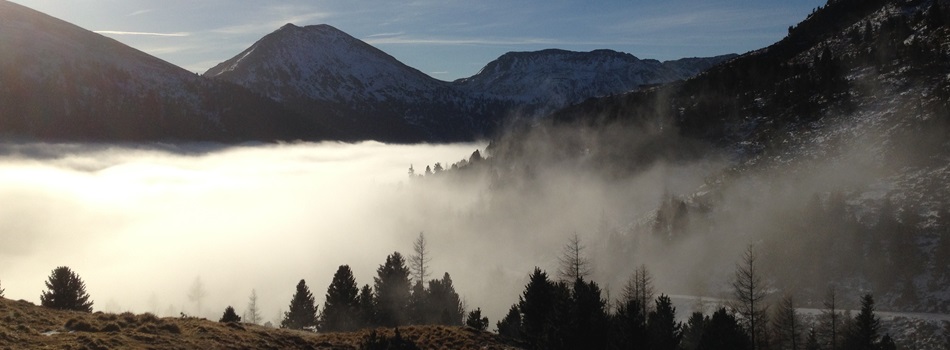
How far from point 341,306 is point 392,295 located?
7.88m

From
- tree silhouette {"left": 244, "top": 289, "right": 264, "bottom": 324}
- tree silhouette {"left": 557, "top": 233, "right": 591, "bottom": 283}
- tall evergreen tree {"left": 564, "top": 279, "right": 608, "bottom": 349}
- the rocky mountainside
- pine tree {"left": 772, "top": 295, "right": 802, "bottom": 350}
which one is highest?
the rocky mountainside

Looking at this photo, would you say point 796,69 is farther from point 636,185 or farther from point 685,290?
point 685,290

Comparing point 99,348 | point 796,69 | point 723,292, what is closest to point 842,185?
point 723,292

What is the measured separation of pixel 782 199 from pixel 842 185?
40.0 ft

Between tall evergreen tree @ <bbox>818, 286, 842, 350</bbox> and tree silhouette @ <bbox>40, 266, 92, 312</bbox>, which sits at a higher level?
tree silhouette @ <bbox>40, 266, 92, 312</bbox>

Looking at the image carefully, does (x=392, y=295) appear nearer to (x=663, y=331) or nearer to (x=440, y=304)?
(x=440, y=304)

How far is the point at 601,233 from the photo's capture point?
158625mm

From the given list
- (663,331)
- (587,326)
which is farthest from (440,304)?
(587,326)

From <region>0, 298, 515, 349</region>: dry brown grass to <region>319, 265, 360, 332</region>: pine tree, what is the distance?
33567 mm

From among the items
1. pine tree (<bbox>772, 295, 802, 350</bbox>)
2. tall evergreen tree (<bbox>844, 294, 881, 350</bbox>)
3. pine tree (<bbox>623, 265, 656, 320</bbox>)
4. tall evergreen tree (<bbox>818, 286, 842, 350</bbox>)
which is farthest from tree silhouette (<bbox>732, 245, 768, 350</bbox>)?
pine tree (<bbox>623, 265, 656, 320</bbox>)

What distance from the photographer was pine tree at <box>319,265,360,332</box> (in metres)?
77.4

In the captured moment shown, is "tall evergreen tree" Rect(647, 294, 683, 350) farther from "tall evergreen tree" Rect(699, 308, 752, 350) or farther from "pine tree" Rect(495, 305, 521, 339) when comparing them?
"pine tree" Rect(495, 305, 521, 339)

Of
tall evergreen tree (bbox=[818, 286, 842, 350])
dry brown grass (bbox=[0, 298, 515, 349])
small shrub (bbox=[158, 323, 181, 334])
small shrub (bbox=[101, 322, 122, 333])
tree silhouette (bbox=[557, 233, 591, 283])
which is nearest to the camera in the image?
dry brown grass (bbox=[0, 298, 515, 349])

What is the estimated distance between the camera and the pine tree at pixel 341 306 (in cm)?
7744
